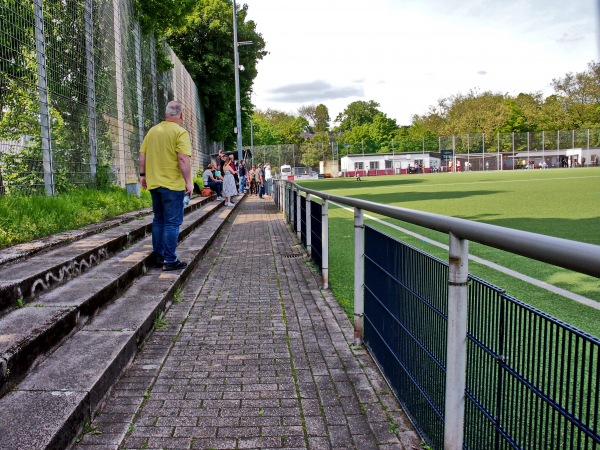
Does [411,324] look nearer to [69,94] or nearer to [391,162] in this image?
[69,94]

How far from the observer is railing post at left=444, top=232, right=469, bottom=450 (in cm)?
212

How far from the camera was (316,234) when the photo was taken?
7.41 m

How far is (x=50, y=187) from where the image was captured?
7.12m

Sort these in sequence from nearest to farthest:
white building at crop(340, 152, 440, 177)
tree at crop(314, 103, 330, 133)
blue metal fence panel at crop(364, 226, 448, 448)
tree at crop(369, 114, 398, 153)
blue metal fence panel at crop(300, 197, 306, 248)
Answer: blue metal fence panel at crop(364, 226, 448, 448)
blue metal fence panel at crop(300, 197, 306, 248)
white building at crop(340, 152, 440, 177)
tree at crop(369, 114, 398, 153)
tree at crop(314, 103, 330, 133)

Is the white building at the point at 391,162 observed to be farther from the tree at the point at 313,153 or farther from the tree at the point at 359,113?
the tree at the point at 359,113

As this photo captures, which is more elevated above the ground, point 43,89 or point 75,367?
point 43,89

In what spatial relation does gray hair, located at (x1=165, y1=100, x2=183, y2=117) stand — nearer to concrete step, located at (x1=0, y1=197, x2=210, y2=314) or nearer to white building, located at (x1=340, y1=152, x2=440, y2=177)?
concrete step, located at (x1=0, y1=197, x2=210, y2=314)

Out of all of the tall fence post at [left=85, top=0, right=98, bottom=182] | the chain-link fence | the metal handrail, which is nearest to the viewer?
the metal handrail

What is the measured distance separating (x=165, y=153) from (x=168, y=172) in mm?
215

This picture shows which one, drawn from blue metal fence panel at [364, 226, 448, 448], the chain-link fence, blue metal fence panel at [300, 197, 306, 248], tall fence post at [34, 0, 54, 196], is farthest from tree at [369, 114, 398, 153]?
blue metal fence panel at [364, 226, 448, 448]

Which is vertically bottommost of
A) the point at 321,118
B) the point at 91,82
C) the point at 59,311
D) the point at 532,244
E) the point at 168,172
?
the point at 59,311

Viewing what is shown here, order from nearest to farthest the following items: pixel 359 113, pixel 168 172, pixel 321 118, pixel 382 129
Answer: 1. pixel 168 172
2. pixel 382 129
3. pixel 359 113
4. pixel 321 118

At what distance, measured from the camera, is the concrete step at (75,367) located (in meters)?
2.47

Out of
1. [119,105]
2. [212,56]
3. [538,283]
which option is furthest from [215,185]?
[212,56]
